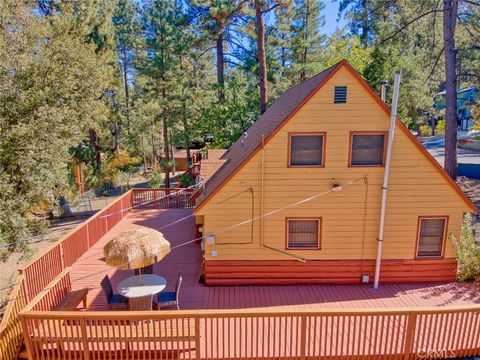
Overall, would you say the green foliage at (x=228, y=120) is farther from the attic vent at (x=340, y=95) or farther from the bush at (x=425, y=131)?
the bush at (x=425, y=131)

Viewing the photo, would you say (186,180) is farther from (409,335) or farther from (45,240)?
(409,335)

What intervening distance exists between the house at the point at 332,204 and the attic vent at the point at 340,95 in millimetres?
24

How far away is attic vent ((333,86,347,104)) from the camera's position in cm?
827

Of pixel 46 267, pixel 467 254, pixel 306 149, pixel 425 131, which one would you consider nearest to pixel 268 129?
pixel 306 149

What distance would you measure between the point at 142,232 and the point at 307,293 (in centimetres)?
456

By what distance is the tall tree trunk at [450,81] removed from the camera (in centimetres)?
1397

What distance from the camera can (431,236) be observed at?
8984 mm

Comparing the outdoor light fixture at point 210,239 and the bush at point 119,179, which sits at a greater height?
the outdoor light fixture at point 210,239

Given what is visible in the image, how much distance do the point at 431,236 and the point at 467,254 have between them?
1.03 m

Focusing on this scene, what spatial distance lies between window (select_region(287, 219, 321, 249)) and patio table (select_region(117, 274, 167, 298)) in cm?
355

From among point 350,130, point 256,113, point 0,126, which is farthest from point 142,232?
point 256,113

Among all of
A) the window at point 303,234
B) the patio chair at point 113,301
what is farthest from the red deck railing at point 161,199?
the patio chair at point 113,301

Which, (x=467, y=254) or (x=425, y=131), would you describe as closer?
(x=467, y=254)

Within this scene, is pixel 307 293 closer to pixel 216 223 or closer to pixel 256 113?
pixel 216 223
